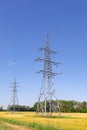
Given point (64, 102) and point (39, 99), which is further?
point (64, 102)

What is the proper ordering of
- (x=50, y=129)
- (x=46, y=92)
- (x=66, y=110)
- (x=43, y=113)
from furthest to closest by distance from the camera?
1. (x=66, y=110)
2. (x=43, y=113)
3. (x=46, y=92)
4. (x=50, y=129)

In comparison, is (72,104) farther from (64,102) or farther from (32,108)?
(32,108)

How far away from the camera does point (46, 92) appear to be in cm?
6406

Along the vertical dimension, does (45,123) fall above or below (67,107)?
below

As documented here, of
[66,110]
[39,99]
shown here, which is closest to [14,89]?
[66,110]

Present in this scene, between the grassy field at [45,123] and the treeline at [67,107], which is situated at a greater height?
the treeline at [67,107]

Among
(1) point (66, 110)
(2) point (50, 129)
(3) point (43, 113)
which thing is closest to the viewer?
(2) point (50, 129)

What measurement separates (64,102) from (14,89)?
1741 inches

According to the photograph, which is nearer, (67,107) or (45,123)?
(45,123)

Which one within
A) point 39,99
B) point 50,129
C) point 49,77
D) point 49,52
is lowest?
point 50,129

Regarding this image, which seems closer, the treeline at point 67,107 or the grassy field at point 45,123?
the grassy field at point 45,123

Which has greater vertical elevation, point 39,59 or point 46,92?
point 39,59

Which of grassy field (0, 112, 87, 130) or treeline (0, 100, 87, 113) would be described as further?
treeline (0, 100, 87, 113)

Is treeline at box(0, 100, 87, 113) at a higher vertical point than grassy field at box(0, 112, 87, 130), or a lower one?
higher
